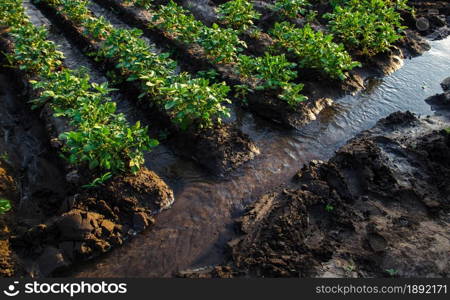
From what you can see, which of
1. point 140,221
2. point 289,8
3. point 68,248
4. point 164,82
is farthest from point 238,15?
point 68,248

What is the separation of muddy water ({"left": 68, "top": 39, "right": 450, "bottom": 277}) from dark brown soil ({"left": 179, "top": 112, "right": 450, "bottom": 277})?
14.1 inches

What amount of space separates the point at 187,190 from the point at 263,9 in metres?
9.13

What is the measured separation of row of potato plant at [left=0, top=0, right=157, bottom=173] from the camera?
16.8ft

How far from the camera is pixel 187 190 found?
5738 mm

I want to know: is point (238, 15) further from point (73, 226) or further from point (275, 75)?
point (73, 226)

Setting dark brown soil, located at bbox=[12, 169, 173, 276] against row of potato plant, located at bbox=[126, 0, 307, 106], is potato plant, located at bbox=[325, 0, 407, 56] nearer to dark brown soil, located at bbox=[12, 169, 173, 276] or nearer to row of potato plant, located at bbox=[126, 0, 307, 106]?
row of potato plant, located at bbox=[126, 0, 307, 106]

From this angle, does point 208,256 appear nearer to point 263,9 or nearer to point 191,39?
point 191,39

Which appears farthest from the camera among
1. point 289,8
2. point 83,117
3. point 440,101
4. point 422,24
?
point 422,24

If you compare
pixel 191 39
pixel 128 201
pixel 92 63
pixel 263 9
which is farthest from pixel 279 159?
pixel 263 9

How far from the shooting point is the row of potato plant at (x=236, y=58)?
7570 mm

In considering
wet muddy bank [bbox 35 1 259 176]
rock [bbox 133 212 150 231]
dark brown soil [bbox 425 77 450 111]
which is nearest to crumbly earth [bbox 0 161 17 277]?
rock [bbox 133 212 150 231]

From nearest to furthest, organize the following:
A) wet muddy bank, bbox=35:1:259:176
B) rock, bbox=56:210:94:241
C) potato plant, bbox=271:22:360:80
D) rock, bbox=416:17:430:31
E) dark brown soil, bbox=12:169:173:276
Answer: dark brown soil, bbox=12:169:173:276
rock, bbox=56:210:94:241
wet muddy bank, bbox=35:1:259:176
potato plant, bbox=271:22:360:80
rock, bbox=416:17:430:31

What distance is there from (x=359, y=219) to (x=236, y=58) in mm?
5365

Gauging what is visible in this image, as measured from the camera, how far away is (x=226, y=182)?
19.4 feet
